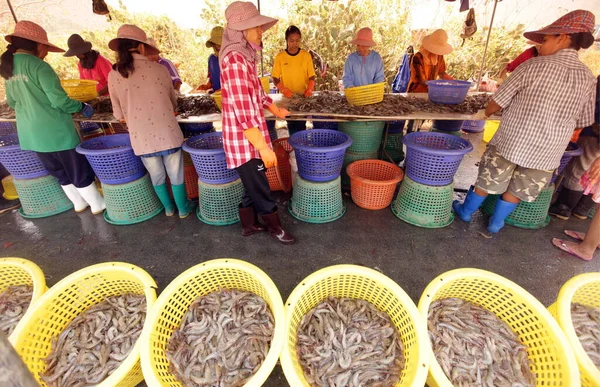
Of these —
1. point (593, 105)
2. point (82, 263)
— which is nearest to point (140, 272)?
point (82, 263)

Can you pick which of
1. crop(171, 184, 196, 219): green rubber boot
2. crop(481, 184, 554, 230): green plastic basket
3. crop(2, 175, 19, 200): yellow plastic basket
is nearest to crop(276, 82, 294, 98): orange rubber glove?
crop(171, 184, 196, 219): green rubber boot

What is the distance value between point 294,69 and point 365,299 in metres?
3.59

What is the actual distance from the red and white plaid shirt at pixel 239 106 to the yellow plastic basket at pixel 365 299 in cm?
131

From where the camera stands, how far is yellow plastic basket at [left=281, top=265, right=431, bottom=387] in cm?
141

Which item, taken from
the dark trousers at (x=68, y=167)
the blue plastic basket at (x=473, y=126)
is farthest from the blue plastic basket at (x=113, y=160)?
the blue plastic basket at (x=473, y=126)

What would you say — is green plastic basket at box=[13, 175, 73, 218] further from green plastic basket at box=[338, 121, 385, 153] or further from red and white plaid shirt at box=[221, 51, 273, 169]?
green plastic basket at box=[338, 121, 385, 153]

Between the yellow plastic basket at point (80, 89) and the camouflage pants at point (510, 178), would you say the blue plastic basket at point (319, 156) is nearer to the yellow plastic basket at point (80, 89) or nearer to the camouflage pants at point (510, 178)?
the camouflage pants at point (510, 178)

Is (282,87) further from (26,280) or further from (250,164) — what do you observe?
(26,280)

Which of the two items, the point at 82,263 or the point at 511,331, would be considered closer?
the point at 511,331

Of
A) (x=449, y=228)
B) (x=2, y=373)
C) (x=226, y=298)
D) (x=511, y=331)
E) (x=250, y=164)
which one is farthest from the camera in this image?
(x=449, y=228)

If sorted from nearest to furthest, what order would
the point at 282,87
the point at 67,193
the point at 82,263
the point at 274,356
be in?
the point at 274,356
the point at 82,263
the point at 67,193
the point at 282,87

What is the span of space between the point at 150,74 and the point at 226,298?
7.23 ft

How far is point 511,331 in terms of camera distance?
1794 millimetres

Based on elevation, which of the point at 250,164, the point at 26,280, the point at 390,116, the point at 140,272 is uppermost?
the point at 390,116
